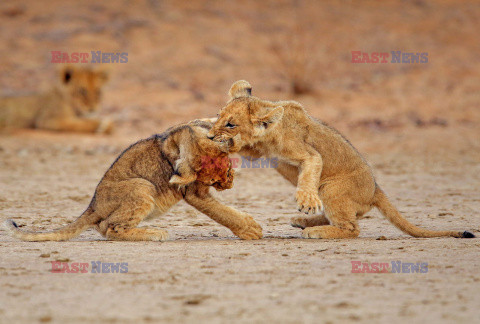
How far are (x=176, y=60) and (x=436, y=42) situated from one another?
7217 millimetres

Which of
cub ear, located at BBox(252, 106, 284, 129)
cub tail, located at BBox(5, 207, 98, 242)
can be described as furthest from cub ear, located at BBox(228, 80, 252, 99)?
cub tail, located at BBox(5, 207, 98, 242)

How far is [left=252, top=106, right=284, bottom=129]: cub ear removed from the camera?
6.38 metres

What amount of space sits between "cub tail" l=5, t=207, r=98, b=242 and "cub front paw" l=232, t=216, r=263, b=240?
1.25 metres

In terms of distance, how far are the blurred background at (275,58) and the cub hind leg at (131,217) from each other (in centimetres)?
871

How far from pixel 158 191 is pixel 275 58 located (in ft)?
47.0

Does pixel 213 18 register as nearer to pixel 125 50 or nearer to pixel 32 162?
pixel 125 50

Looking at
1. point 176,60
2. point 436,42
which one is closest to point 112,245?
point 176,60

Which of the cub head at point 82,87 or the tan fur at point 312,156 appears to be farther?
the cub head at point 82,87
